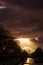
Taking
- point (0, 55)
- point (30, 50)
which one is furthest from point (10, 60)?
point (30, 50)

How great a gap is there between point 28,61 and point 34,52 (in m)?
0.85

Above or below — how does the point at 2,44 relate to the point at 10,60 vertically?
above

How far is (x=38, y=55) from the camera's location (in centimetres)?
1131

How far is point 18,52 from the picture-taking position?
36.2 ft

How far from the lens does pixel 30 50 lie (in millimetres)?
10859

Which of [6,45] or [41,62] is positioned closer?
[6,45]

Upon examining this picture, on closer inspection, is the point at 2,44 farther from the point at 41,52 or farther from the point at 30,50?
the point at 41,52

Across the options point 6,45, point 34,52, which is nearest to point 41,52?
point 34,52

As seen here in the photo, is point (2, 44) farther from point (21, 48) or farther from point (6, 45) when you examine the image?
point (21, 48)

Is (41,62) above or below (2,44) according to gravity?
below

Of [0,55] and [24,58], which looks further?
[24,58]

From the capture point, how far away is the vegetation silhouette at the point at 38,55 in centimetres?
1099

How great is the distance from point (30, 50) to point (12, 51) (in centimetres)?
106

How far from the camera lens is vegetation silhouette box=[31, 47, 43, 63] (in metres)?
11.0
